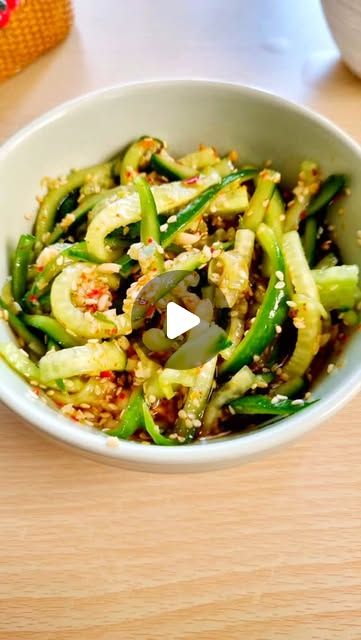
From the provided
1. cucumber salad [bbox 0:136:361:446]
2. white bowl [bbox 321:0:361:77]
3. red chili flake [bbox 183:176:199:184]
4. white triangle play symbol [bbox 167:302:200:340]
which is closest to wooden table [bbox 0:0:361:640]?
cucumber salad [bbox 0:136:361:446]

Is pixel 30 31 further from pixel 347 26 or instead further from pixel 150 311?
pixel 150 311

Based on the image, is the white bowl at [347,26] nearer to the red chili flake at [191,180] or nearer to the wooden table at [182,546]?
the red chili flake at [191,180]

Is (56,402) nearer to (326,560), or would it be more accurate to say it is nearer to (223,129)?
(326,560)

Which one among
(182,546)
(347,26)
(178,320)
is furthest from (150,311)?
(347,26)

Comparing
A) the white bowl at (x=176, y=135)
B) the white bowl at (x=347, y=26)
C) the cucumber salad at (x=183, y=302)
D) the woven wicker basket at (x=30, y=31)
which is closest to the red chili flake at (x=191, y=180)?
the cucumber salad at (x=183, y=302)

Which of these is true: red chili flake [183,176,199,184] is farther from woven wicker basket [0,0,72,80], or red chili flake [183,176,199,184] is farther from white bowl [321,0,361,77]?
woven wicker basket [0,0,72,80]

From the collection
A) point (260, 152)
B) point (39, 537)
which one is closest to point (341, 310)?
point (260, 152)
